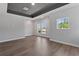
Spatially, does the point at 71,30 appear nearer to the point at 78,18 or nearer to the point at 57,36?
the point at 78,18

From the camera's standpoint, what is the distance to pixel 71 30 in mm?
4980

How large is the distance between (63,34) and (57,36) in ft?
2.25

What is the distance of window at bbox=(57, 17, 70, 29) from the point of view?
529cm

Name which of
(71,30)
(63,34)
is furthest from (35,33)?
(71,30)

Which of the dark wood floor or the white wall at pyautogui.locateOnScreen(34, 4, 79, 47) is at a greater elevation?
the white wall at pyautogui.locateOnScreen(34, 4, 79, 47)

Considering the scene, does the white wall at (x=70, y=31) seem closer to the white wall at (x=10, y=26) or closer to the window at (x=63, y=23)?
the window at (x=63, y=23)

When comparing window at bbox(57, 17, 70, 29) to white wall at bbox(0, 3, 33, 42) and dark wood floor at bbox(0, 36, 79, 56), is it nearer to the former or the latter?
dark wood floor at bbox(0, 36, 79, 56)

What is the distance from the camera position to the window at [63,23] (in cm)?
529

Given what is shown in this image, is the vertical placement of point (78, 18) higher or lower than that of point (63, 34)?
higher

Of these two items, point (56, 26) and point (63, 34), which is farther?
point (56, 26)

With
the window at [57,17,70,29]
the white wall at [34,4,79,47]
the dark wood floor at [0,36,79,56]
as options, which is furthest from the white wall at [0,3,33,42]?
the window at [57,17,70,29]

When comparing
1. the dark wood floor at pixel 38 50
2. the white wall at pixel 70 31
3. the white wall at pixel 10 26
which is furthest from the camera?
the white wall at pixel 10 26

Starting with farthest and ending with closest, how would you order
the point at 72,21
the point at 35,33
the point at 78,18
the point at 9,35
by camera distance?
the point at 35,33 → the point at 9,35 → the point at 72,21 → the point at 78,18

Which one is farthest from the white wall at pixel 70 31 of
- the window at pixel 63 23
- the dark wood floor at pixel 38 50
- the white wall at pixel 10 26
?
the white wall at pixel 10 26
